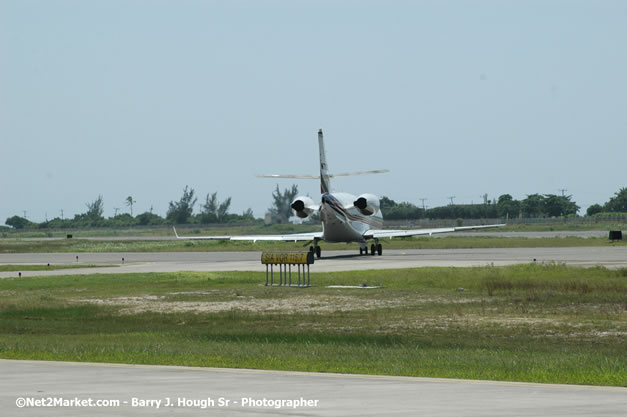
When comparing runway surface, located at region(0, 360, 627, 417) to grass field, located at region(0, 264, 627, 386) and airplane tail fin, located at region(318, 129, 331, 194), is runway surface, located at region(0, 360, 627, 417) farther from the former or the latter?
airplane tail fin, located at region(318, 129, 331, 194)

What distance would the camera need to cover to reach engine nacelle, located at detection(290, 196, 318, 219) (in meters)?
73.4

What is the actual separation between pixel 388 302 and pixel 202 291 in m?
10.9

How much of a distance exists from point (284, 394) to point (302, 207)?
199 ft

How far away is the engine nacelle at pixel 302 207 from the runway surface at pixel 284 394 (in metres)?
57.5

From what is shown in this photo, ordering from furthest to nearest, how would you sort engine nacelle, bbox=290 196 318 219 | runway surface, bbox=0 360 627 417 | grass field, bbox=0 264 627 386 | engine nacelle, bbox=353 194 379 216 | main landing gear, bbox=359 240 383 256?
main landing gear, bbox=359 240 383 256, engine nacelle, bbox=353 194 379 216, engine nacelle, bbox=290 196 318 219, grass field, bbox=0 264 627 386, runway surface, bbox=0 360 627 417

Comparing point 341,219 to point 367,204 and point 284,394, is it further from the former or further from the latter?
point 284,394

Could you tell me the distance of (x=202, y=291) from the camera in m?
43.4

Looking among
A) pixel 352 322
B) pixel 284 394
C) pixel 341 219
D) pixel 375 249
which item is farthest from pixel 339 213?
pixel 284 394

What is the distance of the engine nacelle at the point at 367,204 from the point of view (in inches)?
3007

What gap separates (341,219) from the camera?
74.5 meters

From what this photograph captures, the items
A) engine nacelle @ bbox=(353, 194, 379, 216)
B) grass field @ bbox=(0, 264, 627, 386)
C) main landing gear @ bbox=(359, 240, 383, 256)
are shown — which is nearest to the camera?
grass field @ bbox=(0, 264, 627, 386)

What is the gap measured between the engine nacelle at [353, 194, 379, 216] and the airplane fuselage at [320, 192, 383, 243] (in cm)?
41

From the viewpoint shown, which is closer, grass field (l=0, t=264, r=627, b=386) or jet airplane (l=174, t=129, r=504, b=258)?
grass field (l=0, t=264, r=627, b=386)

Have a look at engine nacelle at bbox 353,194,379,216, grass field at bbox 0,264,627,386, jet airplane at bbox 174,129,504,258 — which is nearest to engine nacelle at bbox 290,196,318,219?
jet airplane at bbox 174,129,504,258
